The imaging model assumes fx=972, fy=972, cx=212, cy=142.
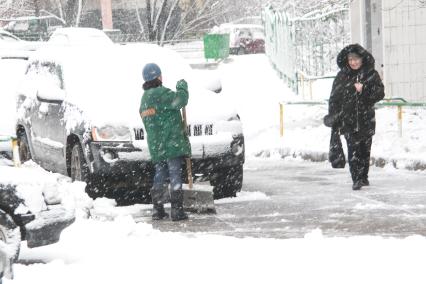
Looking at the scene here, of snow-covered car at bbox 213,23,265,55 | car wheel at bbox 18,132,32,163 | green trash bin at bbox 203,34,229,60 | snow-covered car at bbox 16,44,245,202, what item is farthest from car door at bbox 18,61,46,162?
snow-covered car at bbox 213,23,265,55

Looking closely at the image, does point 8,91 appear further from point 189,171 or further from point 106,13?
point 106,13

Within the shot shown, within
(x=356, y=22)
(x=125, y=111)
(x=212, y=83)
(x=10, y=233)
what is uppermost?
(x=356, y=22)

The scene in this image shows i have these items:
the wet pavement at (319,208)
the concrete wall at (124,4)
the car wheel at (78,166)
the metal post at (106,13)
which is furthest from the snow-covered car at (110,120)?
the metal post at (106,13)

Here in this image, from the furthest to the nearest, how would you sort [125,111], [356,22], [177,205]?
[356,22] < [125,111] < [177,205]

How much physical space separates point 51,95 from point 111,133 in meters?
1.31

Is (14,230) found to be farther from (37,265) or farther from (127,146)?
(127,146)

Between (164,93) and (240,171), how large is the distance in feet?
5.90

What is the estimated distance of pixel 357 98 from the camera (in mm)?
11289

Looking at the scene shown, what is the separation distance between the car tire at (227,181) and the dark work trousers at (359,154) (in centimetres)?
140

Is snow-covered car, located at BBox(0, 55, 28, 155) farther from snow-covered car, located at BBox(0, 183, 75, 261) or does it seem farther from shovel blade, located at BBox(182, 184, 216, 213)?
snow-covered car, located at BBox(0, 183, 75, 261)

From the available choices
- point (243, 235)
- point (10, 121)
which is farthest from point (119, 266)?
point (10, 121)

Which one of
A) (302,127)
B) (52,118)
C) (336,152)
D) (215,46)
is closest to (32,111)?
(52,118)

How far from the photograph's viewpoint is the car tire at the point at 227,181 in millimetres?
10867

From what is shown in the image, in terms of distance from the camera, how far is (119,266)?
706 centimetres
